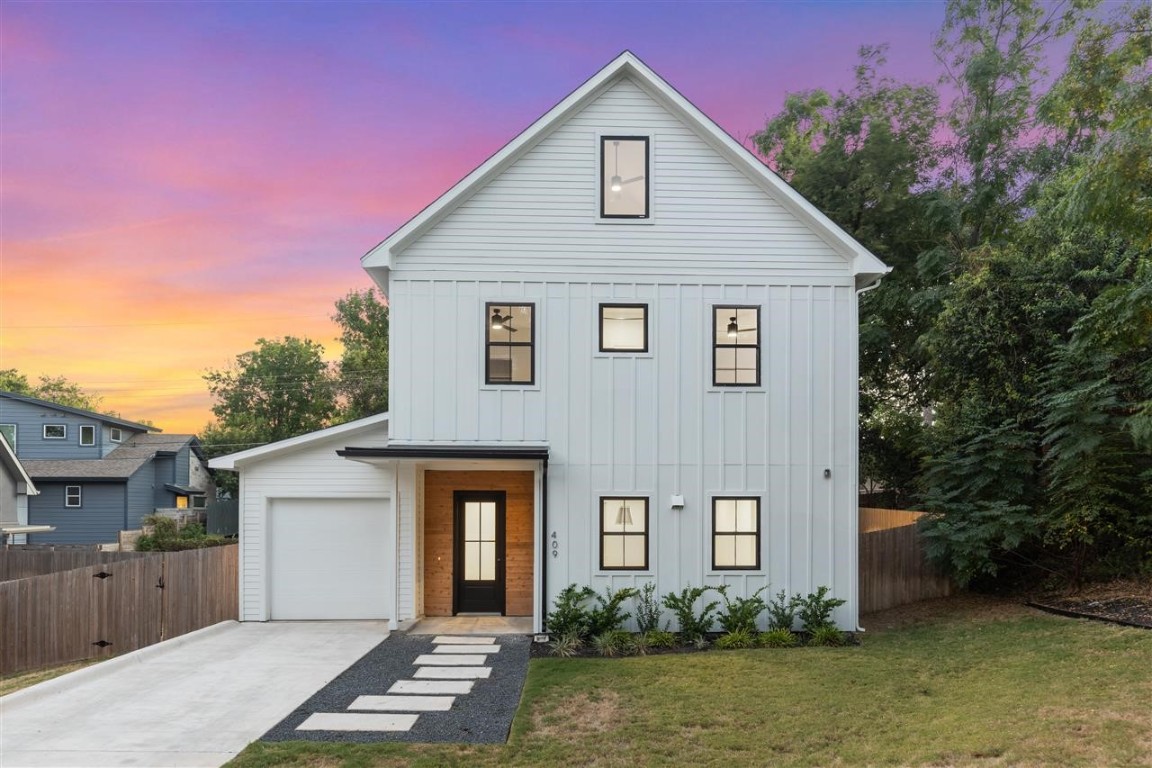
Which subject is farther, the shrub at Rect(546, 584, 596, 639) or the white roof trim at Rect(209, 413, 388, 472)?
the white roof trim at Rect(209, 413, 388, 472)

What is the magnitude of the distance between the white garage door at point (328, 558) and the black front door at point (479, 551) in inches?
49.8

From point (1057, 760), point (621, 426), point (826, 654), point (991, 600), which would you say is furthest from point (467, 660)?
point (991, 600)

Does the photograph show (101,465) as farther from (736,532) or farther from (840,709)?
(840,709)

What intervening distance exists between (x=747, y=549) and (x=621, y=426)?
2.76 meters

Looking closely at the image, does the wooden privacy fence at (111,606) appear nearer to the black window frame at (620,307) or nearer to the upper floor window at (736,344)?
the black window frame at (620,307)

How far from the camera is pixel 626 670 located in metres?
8.80

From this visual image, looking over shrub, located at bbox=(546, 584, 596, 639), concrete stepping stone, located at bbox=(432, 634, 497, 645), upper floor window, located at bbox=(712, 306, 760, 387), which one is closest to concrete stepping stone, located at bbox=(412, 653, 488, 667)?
A: concrete stepping stone, located at bbox=(432, 634, 497, 645)

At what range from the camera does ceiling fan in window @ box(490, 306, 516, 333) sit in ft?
36.9

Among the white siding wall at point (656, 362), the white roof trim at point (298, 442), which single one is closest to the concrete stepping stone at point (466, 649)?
the white siding wall at point (656, 362)

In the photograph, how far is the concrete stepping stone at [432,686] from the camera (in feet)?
26.0

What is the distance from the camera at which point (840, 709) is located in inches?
283

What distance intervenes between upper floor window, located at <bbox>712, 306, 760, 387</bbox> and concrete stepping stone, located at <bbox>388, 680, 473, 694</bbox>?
587 cm

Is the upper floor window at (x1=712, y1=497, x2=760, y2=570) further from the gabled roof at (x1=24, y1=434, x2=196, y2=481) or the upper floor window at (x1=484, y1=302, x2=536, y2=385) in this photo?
the gabled roof at (x1=24, y1=434, x2=196, y2=481)

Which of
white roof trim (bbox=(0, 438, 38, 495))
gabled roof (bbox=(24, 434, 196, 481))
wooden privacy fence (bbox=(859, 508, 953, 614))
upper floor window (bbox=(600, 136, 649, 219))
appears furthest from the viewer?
gabled roof (bbox=(24, 434, 196, 481))
